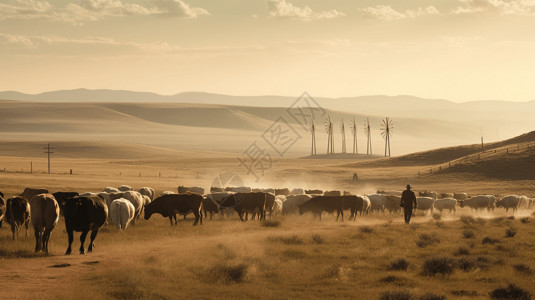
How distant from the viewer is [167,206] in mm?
29797

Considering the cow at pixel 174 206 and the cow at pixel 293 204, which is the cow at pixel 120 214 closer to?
the cow at pixel 174 206

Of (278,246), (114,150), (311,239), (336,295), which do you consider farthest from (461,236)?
(114,150)

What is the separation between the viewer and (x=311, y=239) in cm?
2427

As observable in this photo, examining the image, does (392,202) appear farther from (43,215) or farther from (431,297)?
(431,297)

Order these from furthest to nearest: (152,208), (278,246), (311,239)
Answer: (152,208)
(311,239)
(278,246)

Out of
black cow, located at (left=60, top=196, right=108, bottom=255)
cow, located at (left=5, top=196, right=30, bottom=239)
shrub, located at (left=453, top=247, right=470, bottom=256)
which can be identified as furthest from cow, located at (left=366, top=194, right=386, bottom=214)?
black cow, located at (left=60, top=196, right=108, bottom=255)

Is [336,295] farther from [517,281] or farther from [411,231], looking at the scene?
[411,231]

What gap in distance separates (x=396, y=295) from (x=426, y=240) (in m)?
10.3

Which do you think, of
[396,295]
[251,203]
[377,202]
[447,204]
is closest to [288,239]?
[251,203]

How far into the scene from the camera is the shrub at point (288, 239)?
23.5 meters

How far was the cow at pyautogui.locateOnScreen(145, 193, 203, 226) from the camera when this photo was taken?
29.8 meters

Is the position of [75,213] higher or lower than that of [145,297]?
higher

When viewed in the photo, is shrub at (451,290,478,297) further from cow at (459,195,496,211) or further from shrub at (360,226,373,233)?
cow at (459,195,496,211)

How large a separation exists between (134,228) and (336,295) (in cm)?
1408
